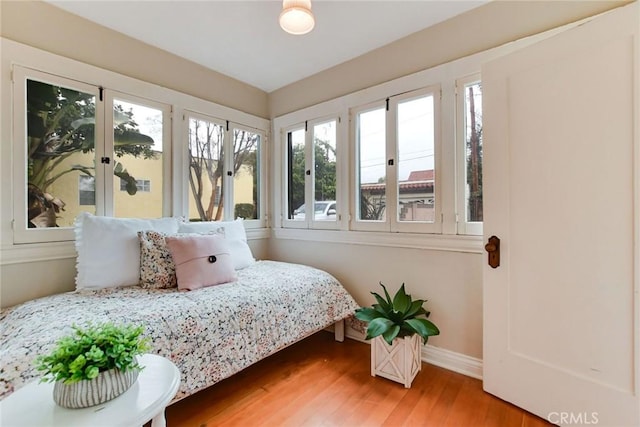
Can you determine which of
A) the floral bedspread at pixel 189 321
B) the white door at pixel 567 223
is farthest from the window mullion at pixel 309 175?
the white door at pixel 567 223

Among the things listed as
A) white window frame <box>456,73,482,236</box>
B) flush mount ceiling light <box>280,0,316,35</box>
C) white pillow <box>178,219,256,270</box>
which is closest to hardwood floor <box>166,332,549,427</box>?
white pillow <box>178,219,256,270</box>

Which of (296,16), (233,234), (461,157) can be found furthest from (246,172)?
(461,157)

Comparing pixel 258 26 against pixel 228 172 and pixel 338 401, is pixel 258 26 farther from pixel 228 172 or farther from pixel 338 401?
pixel 338 401

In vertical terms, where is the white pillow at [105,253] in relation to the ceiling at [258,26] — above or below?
below

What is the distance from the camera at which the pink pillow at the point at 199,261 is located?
70.7 inches

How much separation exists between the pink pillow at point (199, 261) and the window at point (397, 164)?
113 cm

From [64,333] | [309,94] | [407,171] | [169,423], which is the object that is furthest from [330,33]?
[169,423]

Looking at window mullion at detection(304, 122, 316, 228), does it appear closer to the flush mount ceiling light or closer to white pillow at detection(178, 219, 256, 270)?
white pillow at detection(178, 219, 256, 270)

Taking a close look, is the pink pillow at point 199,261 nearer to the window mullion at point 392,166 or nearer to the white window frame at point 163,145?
the white window frame at point 163,145

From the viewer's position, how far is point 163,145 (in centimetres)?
239

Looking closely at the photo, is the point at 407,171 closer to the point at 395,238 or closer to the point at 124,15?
the point at 395,238

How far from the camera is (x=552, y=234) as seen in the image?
145 centimetres

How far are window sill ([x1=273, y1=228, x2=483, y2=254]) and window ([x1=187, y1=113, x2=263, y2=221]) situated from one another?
56 cm

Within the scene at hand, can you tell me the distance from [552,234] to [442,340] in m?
1.02
